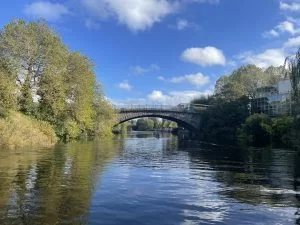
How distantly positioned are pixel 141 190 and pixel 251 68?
385 feet

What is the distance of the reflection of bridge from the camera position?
119 metres

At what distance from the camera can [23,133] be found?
162ft

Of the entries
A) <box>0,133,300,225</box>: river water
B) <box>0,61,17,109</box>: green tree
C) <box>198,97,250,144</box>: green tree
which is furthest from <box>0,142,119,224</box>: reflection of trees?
<box>198,97,250,144</box>: green tree

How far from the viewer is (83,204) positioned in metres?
15.4

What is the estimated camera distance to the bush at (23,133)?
4419 centimetres

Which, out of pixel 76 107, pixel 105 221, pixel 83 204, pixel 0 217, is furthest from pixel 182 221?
pixel 76 107

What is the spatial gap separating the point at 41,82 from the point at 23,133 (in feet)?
44.6

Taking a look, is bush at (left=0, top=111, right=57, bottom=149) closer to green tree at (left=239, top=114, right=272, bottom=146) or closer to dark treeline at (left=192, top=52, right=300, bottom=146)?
dark treeline at (left=192, top=52, right=300, bottom=146)

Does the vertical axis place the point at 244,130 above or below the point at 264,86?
below

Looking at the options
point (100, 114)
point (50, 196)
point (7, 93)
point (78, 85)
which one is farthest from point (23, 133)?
A: point (100, 114)

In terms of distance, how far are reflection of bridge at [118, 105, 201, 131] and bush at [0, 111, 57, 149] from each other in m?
59.7

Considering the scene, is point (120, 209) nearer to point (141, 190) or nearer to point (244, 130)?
point (141, 190)

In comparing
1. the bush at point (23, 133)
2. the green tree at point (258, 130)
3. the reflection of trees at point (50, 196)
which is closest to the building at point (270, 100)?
the green tree at point (258, 130)

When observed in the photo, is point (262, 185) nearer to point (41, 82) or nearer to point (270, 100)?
point (41, 82)
